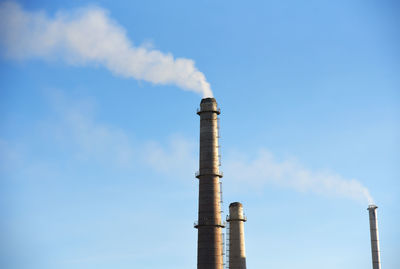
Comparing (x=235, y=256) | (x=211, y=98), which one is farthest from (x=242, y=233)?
(x=211, y=98)

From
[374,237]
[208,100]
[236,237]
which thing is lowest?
[236,237]

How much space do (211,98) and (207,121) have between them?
2422 mm

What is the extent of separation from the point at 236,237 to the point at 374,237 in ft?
62.0

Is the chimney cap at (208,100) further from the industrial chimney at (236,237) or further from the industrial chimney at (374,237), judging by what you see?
the industrial chimney at (374,237)

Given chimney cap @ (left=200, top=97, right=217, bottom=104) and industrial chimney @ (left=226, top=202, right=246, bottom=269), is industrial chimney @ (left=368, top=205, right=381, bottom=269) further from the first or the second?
chimney cap @ (left=200, top=97, right=217, bottom=104)

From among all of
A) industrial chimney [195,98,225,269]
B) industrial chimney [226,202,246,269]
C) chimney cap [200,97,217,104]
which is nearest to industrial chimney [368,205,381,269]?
industrial chimney [226,202,246,269]

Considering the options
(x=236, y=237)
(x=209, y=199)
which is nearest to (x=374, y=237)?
(x=236, y=237)

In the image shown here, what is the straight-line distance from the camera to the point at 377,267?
203 ft

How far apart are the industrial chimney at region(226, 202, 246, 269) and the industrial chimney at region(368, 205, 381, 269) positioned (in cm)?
1777

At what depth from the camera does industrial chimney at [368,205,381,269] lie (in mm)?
62312

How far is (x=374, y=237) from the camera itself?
63094mm

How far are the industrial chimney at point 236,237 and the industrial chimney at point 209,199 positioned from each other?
42.3 ft

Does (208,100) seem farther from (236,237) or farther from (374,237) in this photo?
(374,237)

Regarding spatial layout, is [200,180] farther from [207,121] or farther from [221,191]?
[207,121]
